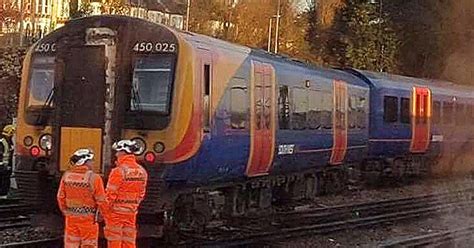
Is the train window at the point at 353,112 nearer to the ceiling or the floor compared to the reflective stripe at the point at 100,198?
nearer to the ceiling

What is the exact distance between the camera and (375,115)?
20.6 meters

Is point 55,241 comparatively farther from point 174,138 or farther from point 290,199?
point 290,199

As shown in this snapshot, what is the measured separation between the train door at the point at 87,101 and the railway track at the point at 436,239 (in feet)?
12.5

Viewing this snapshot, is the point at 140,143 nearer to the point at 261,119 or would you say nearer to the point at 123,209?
the point at 123,209

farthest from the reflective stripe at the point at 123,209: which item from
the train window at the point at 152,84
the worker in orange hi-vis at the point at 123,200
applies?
the train window at the point at 152,84

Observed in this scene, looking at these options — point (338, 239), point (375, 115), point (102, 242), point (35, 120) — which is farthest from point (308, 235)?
point (375, 115)

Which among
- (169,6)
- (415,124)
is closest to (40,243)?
(415,124)

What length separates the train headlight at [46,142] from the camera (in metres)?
10.3

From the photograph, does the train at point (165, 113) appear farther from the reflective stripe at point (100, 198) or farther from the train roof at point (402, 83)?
the train roof at point (402, 83)

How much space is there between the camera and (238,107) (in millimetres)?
11828

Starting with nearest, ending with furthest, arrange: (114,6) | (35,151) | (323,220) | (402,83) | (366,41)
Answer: (35,151) → (323,220) → (402,83) → (114,6) → (366,41)

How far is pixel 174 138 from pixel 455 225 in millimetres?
5158

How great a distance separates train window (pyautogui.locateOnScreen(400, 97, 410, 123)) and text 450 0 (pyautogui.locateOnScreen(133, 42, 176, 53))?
1253cm

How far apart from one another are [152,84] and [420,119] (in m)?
13.8
